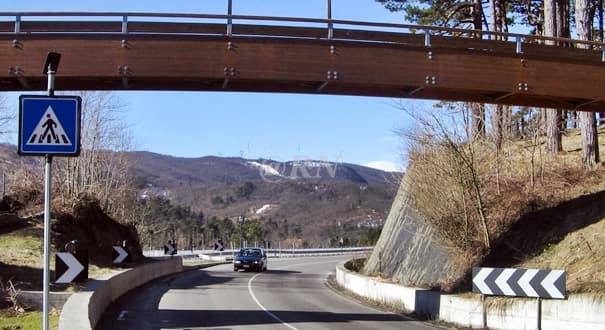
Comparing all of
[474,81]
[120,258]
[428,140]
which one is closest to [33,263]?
[120,258]

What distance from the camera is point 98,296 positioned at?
57.9 feet

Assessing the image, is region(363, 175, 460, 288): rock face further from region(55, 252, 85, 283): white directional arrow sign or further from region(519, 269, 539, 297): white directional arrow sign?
region(55, 252, 85, 283): white directional arrow sign

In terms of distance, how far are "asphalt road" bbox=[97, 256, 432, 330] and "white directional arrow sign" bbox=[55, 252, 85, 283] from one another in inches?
187

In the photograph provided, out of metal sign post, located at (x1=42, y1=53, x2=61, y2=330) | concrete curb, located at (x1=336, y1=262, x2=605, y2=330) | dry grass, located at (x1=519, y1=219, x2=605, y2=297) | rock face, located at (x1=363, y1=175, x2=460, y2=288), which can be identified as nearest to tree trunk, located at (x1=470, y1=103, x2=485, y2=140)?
rock face, located at (x1=363, y1=175, x2=460, y2=288)

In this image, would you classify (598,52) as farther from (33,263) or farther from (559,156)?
(33,263)

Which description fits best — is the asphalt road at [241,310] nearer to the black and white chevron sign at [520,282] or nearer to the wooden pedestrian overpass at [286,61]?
the black and white chevron sign at [520,282]

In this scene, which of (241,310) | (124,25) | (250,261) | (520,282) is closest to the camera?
(520,282)

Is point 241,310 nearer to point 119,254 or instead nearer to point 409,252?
point 409,252

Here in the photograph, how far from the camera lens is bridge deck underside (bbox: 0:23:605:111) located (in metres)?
17.0

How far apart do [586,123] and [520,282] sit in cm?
957

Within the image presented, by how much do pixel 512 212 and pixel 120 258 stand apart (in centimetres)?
1465

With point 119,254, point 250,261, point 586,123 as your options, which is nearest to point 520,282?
point 586,123

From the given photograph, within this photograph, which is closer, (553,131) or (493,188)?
(493,188)

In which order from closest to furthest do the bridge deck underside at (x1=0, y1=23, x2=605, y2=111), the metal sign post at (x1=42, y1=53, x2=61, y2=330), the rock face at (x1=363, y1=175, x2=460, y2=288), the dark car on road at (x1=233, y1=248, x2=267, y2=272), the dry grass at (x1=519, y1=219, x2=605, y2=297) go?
the metal sign post at (x1=42, y1=53, x2=61, y2=330), the dry grass at (x1=519, y1=219, x2=605, y2=297), the bridge deck underside at (x1=0, y1=23, x2=605, y2=111), the rock face at (x1=363, y1=175, x2=460, y2=288), the dark car on road at (x1=233, y1=248, x2=267, y2=272)
